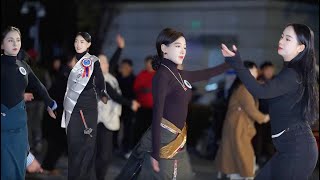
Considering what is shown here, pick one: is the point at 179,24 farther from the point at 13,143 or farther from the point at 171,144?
the point at 13,143

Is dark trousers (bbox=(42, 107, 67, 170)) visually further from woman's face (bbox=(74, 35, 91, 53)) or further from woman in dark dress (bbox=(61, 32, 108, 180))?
woman's face (bbox=(74, 35, 91, 53))

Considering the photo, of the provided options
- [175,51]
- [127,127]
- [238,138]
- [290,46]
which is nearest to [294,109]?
[290,46]

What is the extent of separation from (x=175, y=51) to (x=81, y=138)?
5.48 feet

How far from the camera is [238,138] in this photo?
9.10m

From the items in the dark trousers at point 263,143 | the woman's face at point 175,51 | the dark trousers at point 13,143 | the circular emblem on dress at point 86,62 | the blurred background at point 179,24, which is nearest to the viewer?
the dark trousers at point 13,143

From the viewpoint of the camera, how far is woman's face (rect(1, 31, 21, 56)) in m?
5.45

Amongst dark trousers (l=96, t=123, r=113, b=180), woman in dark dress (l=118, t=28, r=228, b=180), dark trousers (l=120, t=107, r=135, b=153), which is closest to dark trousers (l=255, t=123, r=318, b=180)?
woman in dark dress (l=118, t=28, r=228, b=180)

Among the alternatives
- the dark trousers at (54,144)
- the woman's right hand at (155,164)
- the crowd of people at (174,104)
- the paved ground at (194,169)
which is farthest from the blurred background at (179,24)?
the woman's right hand at (155,164)

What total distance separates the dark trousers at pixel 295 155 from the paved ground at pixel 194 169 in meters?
3.57

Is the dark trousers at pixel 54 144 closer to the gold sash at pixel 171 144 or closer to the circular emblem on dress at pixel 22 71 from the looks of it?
the circular emblem on dress at pixel 22 71

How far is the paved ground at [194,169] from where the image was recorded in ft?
29.6

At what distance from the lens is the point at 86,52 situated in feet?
21.9

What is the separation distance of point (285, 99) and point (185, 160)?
106cm

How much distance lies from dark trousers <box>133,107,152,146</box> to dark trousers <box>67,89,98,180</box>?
4.63 meters
